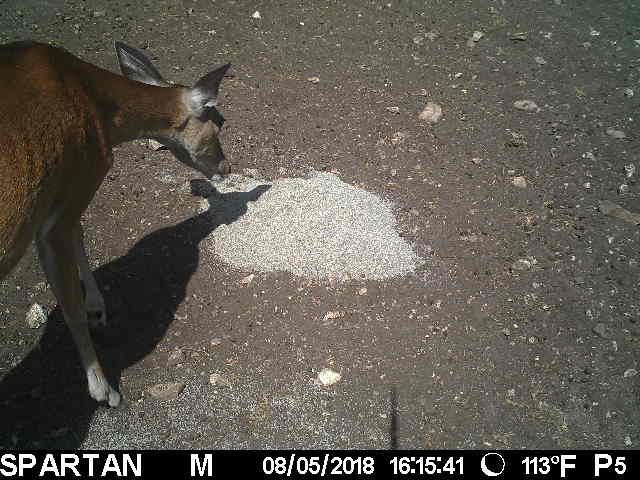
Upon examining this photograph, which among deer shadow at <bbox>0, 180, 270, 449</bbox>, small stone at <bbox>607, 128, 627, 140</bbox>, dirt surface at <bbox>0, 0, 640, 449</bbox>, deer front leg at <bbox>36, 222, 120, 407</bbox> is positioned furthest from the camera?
small stone at <bbox>607, 128, 627, 140</bbox>

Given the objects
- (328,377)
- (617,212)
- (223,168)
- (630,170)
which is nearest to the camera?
Answer: (328,377)

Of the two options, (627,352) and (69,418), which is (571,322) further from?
(69,418)

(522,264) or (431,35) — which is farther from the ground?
(431,35)

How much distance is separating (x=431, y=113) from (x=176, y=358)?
4.09m

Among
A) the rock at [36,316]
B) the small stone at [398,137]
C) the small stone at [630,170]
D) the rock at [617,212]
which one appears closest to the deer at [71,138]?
the rock at [36,316]

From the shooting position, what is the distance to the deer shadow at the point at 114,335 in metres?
3.61

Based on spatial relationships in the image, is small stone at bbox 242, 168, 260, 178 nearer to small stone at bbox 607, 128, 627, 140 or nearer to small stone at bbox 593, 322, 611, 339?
small stone at bbox 593, 322, 611, 339

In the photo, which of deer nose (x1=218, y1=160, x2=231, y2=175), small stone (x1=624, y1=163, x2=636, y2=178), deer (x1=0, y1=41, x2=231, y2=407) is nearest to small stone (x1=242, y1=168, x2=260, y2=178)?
deer nose (x1=218, y1=160, x2=231, y2=175)

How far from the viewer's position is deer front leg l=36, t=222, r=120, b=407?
327 cm

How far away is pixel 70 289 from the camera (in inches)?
137

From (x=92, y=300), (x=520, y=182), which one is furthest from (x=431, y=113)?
(x=92, y=300)

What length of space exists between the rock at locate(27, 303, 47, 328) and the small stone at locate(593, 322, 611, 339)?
4.17 meters

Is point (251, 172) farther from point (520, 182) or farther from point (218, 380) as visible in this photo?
point (520, 182)

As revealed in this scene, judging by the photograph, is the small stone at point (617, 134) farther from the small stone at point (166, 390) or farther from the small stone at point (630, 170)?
the small stone at point (166, 390)
